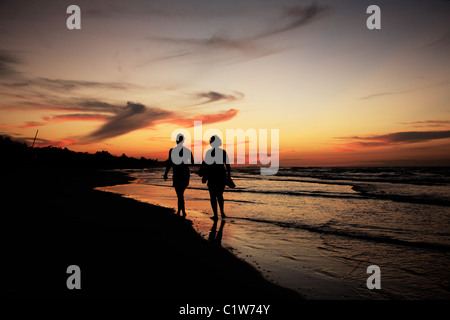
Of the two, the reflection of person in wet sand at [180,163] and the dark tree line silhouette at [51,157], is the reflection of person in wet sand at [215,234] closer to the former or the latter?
the reflection of person in wet sand at [180,163]

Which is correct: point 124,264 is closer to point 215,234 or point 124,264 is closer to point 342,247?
point 215,234

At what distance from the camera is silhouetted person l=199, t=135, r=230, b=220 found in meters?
8.48

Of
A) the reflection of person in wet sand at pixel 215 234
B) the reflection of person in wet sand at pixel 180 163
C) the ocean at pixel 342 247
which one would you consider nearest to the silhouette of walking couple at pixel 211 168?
the reflection of person in wet sand at pixel 180 163

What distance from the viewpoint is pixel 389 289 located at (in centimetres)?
398

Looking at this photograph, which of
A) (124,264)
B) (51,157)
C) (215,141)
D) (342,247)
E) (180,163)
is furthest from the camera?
(51,157)

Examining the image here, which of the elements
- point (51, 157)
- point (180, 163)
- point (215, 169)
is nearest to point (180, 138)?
point (180, 163)

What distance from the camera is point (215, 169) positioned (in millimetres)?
8531

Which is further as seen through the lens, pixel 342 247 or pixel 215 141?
pixel 215 141

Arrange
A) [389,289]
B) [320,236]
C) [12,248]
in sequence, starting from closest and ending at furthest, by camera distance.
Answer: [389,289] < [12,248] < [320,236]

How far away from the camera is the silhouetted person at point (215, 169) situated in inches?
334
